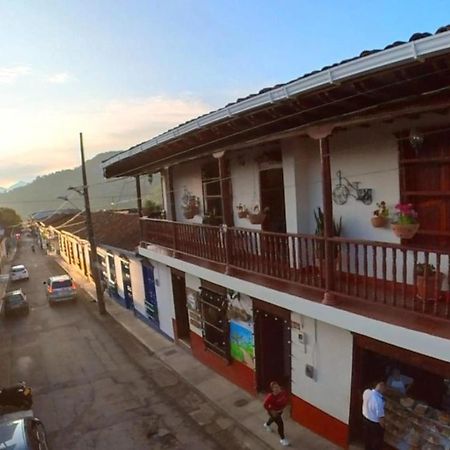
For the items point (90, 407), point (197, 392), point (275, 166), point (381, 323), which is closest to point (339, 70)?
point (381, 323)

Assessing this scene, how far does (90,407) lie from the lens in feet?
38.8

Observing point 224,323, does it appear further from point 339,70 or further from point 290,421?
point 339,70

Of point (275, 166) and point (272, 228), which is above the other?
point (275, 166)

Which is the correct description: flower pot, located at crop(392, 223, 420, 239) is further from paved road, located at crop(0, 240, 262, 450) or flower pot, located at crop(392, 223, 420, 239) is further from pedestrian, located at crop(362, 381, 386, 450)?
paved road, located at crop(0, 240, 262, 450)

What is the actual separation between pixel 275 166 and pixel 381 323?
4.98 metres

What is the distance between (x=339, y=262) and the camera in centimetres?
695

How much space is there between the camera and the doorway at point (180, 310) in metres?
15.2

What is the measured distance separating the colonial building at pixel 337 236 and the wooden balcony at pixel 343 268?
3cm

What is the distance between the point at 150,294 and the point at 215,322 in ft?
18.8

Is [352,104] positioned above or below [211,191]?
above

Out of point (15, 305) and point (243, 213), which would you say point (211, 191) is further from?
point (15, 305)

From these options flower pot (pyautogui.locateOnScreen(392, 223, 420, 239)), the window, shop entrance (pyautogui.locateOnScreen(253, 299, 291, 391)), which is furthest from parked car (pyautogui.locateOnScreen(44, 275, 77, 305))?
flower pot (pyautogui.locateOnScreen(392, 223, 420, 239))

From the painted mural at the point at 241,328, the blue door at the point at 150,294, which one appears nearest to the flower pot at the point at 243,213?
the painted mural at the point at 241,328

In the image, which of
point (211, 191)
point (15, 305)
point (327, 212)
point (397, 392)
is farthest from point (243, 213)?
point (15, 305)
